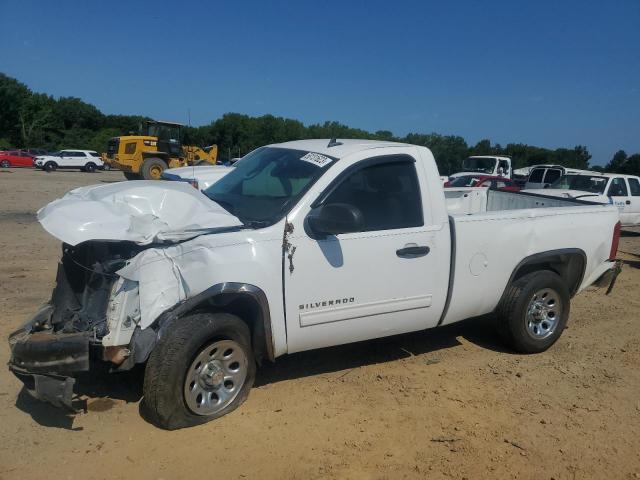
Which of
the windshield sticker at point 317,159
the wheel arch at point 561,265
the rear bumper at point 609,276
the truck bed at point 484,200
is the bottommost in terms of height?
the rear bumper at point 609,276

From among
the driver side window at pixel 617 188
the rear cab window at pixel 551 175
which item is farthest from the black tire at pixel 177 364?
the rear cab window at pixel 551 175

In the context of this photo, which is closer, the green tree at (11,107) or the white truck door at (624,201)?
the white truck door at (624,201)

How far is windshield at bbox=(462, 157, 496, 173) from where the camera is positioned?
1029 inches

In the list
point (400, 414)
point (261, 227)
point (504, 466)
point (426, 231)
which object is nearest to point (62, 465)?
point (261, 227)

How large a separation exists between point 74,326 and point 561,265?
4.49 meters

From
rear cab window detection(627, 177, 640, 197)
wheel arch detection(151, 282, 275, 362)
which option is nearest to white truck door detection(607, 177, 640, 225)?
rear cab window detection(627, 177, 640, 197)

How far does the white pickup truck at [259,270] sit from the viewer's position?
3.54 m

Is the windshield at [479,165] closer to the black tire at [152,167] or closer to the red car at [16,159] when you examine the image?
the black tire at [152,167]

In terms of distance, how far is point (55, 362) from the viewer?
3.48m

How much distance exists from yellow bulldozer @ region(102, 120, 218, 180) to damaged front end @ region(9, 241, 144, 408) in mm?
22523

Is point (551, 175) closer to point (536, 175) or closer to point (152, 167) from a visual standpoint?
point (536, 175)

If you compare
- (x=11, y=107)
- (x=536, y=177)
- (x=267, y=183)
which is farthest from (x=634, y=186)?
(x=11, y=107)

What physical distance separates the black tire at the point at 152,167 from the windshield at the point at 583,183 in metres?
18.1

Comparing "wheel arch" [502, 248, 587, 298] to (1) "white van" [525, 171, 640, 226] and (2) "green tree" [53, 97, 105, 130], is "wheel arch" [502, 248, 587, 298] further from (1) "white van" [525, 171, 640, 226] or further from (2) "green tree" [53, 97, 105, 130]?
(2) "green tree" [53, 97, 105, 130]
